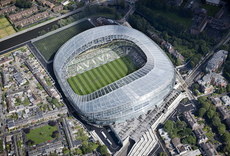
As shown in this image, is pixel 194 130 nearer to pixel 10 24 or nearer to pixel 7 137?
pixel 7 137

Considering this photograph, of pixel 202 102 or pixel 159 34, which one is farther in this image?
pixel 159 34

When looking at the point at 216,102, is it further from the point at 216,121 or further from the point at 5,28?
the point at 5,28

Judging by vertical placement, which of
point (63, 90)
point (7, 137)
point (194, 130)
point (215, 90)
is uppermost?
point (215, 90)

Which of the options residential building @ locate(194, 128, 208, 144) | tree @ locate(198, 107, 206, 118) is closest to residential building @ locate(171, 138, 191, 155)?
residential building @ locate(194, 128, 208, 144)

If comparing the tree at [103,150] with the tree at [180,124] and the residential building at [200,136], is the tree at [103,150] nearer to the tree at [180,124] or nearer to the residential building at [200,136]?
the tree at [180,124]

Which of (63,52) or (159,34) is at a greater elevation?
(159,34)

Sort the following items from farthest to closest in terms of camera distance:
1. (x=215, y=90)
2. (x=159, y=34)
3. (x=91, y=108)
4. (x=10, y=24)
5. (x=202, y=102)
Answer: (x=10, y=24)
(x=159, y=34)
(x=215, y=90)
(x=202, y=102)
(x=91, y=108)

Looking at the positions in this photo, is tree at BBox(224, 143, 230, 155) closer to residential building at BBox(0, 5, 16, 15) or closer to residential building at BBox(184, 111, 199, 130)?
residential building at BBox(184, 111, 199, 130)

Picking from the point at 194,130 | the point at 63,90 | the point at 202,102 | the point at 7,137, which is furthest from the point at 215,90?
the point at 7,137

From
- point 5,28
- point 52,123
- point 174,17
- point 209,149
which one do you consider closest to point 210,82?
point 209,149
